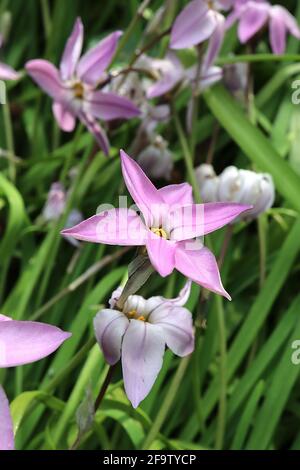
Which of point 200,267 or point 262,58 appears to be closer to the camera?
point 200,267

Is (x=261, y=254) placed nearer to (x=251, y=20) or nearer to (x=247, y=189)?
(x=247, y=189)

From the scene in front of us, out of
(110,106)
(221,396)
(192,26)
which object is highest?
(192,26)

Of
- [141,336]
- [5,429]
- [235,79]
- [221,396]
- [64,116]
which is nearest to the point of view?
[5,429]

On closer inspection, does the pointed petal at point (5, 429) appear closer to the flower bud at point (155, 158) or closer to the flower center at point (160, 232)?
the flower center at point (160, 232)

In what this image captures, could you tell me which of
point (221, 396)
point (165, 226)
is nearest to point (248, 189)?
point (221, 396)

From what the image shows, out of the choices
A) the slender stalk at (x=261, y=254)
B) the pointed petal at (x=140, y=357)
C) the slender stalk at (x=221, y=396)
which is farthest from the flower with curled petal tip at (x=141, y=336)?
the slender stalk at (x=261, y=254)
